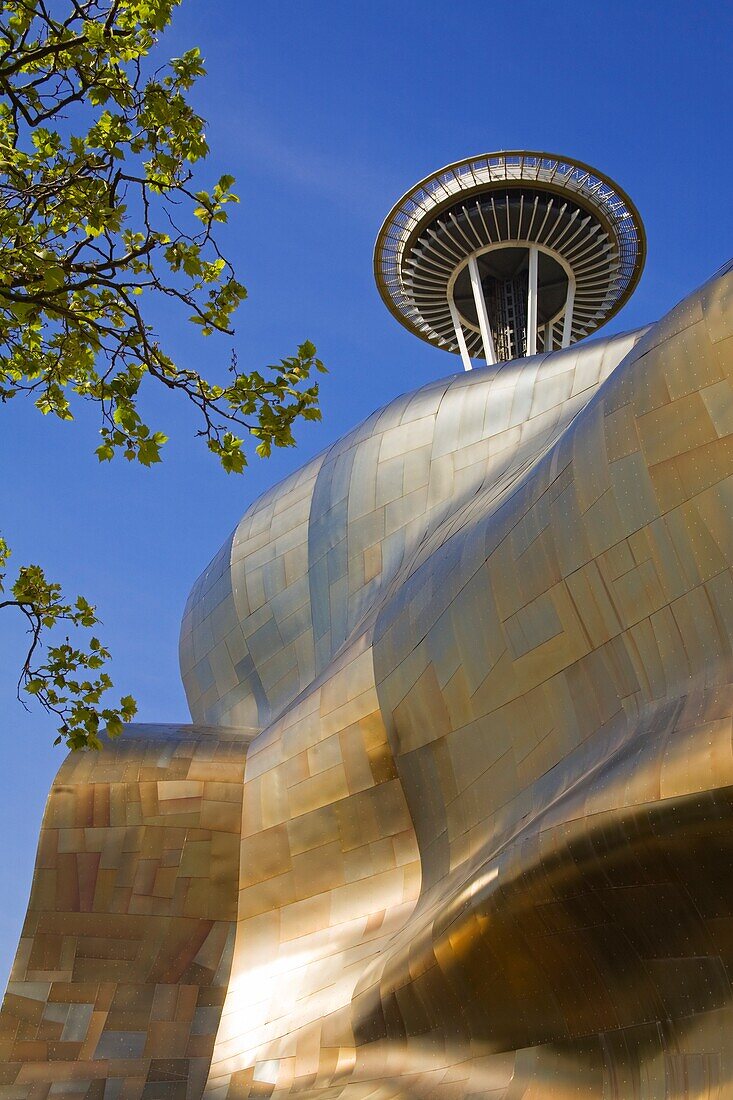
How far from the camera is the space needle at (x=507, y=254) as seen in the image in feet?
134

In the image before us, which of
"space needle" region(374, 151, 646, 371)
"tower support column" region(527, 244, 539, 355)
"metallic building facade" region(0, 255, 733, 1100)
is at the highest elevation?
"space needle" region(374, 151, 646, 371)

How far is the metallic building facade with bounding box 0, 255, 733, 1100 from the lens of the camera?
7.26 meters

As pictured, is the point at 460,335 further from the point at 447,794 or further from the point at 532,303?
the point at 447,794

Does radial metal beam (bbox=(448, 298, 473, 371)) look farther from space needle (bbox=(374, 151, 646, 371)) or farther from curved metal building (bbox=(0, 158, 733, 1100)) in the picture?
curved metal building (bbox=(0, 158, 733, 1100))

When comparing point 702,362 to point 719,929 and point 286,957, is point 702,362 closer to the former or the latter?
point 719,929

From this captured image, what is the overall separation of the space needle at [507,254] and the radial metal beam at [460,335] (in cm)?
5

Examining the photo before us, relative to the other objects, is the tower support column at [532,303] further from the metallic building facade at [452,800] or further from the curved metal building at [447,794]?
the metallic building facade at [452,800]

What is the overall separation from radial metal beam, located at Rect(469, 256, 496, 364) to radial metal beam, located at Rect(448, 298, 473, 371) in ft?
2.43

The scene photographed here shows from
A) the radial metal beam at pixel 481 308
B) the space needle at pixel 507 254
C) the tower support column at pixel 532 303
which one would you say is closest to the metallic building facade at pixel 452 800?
the tower support column at pixel 532 303

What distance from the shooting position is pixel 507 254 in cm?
4341

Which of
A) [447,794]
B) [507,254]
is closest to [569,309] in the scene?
[507,254]

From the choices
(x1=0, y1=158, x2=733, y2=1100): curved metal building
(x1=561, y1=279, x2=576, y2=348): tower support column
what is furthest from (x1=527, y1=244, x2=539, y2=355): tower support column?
(x1=0, y1=158, x2=733, y2=1100): curved metal building

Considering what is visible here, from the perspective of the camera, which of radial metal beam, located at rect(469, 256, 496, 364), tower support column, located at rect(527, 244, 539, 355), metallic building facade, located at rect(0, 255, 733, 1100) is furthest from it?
radial metal beam, located at rect(469, 256, 496, 364)

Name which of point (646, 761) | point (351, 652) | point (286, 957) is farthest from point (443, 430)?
point (646, 761)
